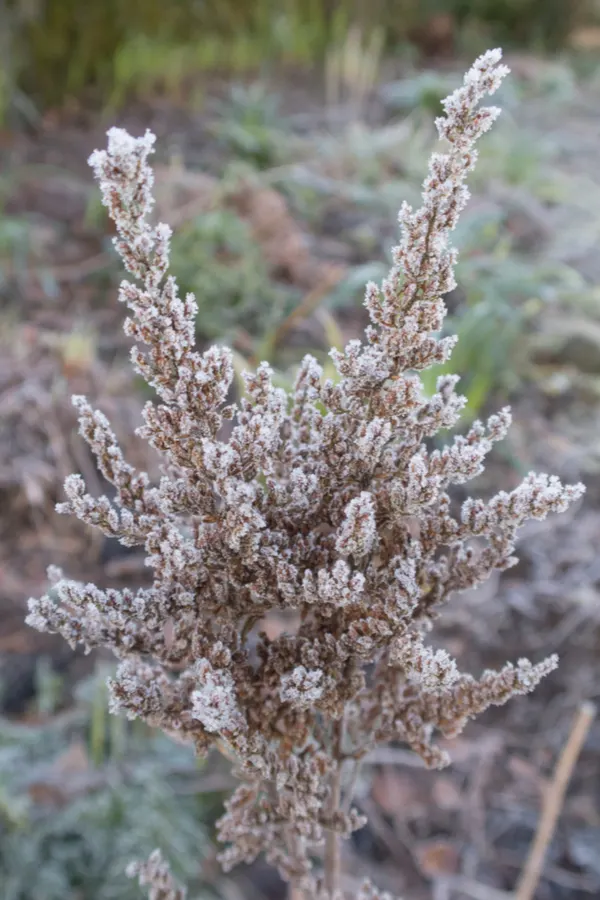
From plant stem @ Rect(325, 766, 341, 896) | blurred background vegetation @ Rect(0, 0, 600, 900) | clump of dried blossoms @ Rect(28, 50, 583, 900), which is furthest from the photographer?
blurred background vegetation @ Rect(0, 0, 600, 900)

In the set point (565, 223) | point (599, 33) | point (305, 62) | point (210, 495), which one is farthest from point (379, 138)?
point (599, 33)

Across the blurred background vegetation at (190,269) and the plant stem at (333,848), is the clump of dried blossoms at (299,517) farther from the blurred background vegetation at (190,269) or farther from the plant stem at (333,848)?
the blurred background vegetation at (190,269)

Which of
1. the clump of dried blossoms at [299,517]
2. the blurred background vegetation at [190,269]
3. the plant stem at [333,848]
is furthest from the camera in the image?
the blurred background vegetation at [190,269]

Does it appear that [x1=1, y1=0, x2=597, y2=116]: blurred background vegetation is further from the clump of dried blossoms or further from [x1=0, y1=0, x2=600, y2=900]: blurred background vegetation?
the clump of dried blossoms

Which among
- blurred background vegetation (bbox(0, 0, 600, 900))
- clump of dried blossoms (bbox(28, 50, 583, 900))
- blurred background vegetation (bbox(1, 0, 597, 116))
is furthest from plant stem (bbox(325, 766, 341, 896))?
blurred background vegetation (bbox(1, 0, 597, 116))

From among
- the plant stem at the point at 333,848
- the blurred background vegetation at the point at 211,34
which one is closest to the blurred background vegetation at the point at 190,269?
the blurred background vegetation at the point at 211,34

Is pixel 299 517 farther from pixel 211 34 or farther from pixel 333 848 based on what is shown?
pixel 211 34
